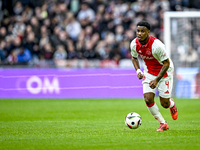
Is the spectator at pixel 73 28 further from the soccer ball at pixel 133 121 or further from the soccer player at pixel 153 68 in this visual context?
the soccer ball at pixel 133 121

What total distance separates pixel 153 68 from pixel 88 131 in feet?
6.45

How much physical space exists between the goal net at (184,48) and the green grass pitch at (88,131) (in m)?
4.12

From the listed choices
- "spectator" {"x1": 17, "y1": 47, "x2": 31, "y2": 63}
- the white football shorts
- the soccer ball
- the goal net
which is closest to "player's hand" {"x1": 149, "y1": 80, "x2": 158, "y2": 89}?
the white football shorts

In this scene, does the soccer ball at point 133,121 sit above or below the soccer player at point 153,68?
below

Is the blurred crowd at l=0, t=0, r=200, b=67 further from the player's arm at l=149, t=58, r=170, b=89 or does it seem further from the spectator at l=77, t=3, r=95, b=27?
the player's arm at l=149, t=58, r=170, b=89

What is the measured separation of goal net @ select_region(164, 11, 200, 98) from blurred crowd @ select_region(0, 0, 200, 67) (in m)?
2.10

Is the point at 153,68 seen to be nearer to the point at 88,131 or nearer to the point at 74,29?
the point at 88,131

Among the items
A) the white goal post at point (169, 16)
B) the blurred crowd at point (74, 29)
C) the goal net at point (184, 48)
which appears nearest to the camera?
the white goal post at point (169, 16)

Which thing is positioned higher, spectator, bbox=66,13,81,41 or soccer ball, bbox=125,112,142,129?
spectator, bbox=66,13,81,41

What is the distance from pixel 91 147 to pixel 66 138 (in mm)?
1034

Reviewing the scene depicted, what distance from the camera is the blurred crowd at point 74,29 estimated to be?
19.2 m

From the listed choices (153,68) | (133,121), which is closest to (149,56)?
(153,68)

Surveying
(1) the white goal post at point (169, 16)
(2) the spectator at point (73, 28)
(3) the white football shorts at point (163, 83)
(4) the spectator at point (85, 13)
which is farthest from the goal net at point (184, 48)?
(3) the white football shorts at point (163, 83)

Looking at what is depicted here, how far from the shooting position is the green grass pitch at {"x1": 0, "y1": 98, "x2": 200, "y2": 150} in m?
6.58
